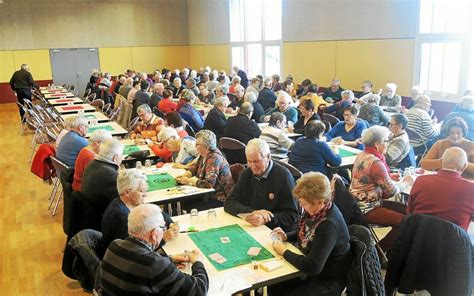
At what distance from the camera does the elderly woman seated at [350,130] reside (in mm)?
6141

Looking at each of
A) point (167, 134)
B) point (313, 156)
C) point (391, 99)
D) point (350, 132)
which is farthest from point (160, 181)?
point (391, 99)

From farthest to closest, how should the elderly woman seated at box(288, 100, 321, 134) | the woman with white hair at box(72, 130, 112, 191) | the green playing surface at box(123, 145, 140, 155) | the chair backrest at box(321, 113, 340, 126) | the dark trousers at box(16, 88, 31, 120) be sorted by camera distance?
the dark trousers at box(16, 88, 31, 120)
the chair backrest at box(321, 113, 340, 126)
the elderly woman seated at box(288, 100, 321, 134)
the green playing surface at box(123, 145, 140, 155)
the woman with white hair at box(72, 130, 112, 191)

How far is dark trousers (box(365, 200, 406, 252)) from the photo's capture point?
3982 mm

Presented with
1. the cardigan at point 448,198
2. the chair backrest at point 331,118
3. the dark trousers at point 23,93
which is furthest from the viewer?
the dark trousers at point 23,93

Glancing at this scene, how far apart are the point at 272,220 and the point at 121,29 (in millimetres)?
18555

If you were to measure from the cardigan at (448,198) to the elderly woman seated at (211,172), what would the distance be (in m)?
1.85

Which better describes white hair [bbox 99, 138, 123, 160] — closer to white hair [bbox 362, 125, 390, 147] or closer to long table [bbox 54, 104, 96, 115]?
white hair [bbox 362, 125, 390, 147]

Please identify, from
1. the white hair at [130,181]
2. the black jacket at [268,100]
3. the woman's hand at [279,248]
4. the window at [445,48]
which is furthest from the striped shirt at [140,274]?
the window at [445,48]

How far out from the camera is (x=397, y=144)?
5.02m

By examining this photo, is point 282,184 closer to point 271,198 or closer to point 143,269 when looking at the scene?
point 271,198

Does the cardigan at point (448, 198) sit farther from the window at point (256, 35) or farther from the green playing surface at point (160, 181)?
the window at point (256, 35)

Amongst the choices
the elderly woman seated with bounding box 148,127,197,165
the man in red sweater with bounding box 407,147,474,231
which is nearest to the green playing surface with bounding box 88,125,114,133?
the elderly woman seated with bounding box 148,127,197,165

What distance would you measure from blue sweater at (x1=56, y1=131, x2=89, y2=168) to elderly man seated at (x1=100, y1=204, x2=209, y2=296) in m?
3.39

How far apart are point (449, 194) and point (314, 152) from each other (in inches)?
70.5
